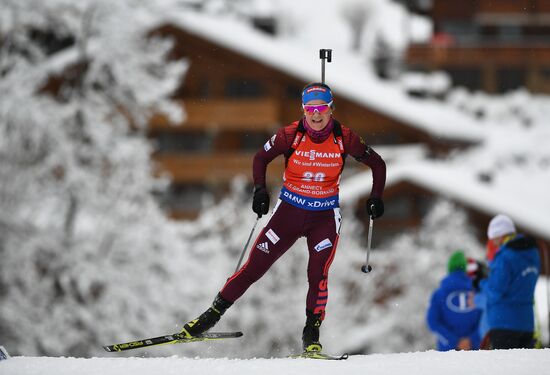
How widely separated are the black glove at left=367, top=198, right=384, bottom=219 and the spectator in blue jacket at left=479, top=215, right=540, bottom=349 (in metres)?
1.56

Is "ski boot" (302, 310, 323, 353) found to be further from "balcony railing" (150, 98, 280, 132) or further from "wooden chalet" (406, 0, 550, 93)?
"wooden chalet" (406, 0, 550, 93)

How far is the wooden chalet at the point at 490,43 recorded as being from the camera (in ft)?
170

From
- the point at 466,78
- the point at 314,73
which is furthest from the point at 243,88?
the point at 466,78

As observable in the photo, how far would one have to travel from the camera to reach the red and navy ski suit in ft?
19.7

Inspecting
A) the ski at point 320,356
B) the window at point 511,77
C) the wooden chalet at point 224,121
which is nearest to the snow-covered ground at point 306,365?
the ski at point 320,356

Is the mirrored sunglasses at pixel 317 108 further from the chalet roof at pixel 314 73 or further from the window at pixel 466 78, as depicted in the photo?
the window at pixel 466 78

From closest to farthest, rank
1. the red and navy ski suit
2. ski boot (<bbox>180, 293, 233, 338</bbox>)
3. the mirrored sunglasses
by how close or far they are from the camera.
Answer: the mirrored sunglasses
the red and navy ski suit
ski boot (<bbox>180, 293, 233, 338</bbox>)

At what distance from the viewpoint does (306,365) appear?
528 centimetres

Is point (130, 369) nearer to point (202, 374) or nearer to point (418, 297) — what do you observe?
point (202, 374)

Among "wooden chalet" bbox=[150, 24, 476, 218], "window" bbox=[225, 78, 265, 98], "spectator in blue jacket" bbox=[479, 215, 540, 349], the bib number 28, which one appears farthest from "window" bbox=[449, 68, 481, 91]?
the bib number 28

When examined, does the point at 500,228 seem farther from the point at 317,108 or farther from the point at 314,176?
the point at 317,108

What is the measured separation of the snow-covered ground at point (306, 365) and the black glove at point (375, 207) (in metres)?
0.99

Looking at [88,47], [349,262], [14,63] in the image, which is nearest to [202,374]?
[14,63]

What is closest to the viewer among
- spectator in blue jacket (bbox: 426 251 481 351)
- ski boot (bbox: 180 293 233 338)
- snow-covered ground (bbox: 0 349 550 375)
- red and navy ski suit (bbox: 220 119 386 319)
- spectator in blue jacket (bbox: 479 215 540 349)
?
snow-covered ground (bbox: 0 349 550 375)
